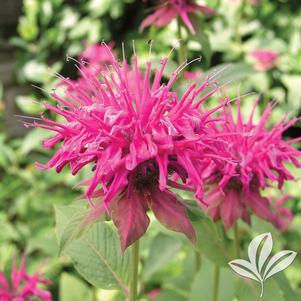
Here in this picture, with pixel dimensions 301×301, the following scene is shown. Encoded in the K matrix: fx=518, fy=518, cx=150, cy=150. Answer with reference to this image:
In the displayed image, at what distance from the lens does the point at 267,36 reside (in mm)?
2475

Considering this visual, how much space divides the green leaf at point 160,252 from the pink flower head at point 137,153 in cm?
46

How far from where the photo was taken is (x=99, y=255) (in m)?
0.84

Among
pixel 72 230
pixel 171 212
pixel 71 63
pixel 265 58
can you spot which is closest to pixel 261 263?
pixel 171 212

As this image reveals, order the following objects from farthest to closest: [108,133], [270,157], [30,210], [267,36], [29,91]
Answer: [29,91] < [267,36] < [30,210] < [270,157] < [108,133]

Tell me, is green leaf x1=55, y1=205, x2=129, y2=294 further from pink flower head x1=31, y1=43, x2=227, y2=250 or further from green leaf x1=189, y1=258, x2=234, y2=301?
green leaf x1=189, y1=258, x2=234, y2=301

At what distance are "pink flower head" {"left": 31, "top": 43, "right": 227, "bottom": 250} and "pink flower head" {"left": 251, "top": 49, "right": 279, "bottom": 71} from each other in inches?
58.3

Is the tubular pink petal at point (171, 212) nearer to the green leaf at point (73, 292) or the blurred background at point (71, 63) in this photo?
the green leaf at point (73, 292)

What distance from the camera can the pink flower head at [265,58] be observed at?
83.3 inches

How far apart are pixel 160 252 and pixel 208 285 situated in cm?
17

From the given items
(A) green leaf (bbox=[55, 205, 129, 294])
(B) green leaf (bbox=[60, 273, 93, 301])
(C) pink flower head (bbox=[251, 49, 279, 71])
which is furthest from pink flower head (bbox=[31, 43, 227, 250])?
(C) pink flower head (bbox=[251, 49, 279, 71])

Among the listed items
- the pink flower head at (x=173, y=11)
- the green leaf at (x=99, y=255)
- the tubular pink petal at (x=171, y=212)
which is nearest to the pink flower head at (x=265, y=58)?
the pink flower head at (x=173, y=11)

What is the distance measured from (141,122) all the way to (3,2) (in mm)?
2551

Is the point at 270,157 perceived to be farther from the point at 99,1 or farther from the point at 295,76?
the point at 99,1

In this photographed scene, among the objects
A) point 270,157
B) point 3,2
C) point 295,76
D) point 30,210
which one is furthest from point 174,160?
point 3,2
